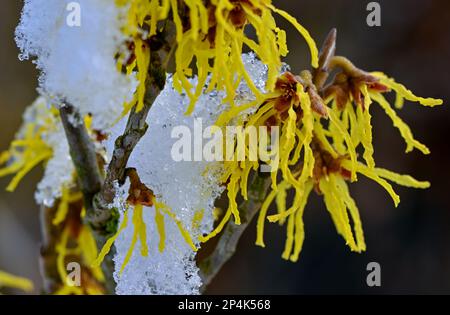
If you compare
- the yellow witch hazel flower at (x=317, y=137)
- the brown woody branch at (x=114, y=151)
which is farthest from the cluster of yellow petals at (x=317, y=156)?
the brown woody branch at (x=114, y=151)

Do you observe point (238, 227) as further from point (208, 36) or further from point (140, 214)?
point (208, 36)

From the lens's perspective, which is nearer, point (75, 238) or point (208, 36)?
point (208, 36)

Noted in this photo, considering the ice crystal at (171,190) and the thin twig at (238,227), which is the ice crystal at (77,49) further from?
the thin twig at (238,227)

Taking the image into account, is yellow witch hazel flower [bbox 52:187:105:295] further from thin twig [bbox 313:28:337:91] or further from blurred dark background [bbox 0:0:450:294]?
blurred dark background [bbox 0:0:450:294]

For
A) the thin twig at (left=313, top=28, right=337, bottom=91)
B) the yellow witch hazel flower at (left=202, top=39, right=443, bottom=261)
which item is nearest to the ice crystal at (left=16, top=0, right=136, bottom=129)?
the yellow witch hazel flower at (left=202, top=39, right=443, bottom=261)

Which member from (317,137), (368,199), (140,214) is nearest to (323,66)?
(317,137)
